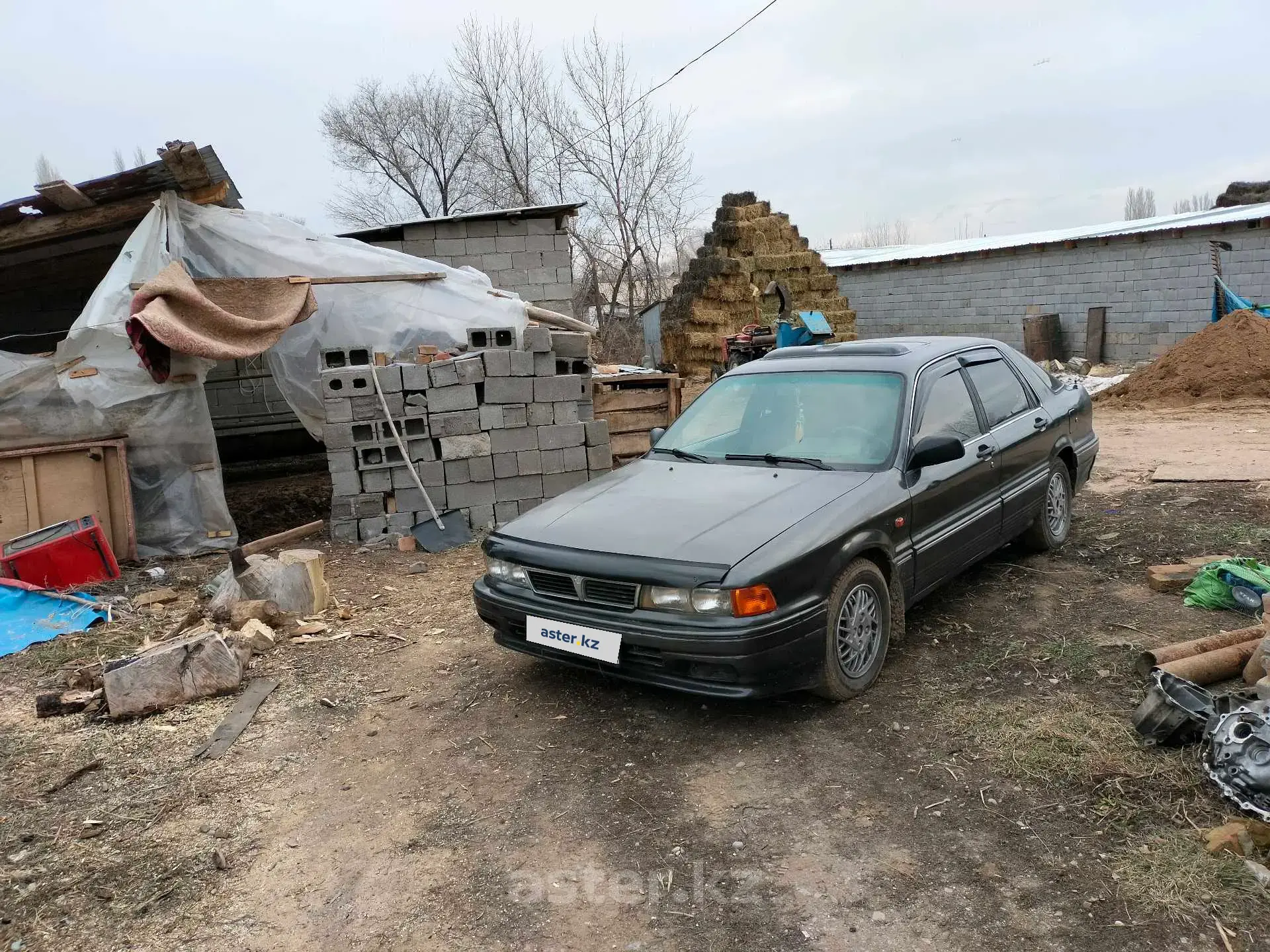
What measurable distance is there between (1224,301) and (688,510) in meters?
15.2

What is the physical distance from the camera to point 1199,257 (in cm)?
1583

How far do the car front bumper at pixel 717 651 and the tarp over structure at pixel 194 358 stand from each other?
480cm

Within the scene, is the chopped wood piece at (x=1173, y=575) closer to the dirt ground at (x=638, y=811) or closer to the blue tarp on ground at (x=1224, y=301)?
the dirt ground at (x=638, y=811)

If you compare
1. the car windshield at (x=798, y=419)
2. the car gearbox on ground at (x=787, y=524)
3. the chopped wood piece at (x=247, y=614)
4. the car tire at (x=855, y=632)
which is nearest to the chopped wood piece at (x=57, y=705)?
the chopped wood piece at (x=247, y=614)

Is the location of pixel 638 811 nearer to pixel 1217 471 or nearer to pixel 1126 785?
pixel 1126 785

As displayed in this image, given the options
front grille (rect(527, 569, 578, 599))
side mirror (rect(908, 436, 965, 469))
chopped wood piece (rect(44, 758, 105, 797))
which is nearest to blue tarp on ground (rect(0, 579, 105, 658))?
chopped wood piece (rect(44, 758, 105, 797))

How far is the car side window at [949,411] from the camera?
4.64 meters

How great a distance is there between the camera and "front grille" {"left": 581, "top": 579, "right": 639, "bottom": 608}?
144 inches

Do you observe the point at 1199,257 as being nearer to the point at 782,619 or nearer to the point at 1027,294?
the point at 1027,294

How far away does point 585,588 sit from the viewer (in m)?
3.80

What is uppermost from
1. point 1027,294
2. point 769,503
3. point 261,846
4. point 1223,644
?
point 1027,294

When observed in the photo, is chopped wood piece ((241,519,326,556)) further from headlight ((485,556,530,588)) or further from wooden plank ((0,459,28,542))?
headlight ((485,556,530,588))

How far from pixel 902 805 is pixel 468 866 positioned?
1.53 metres

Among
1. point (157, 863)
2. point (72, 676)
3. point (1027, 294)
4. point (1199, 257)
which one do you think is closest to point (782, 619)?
point (157, 863)
